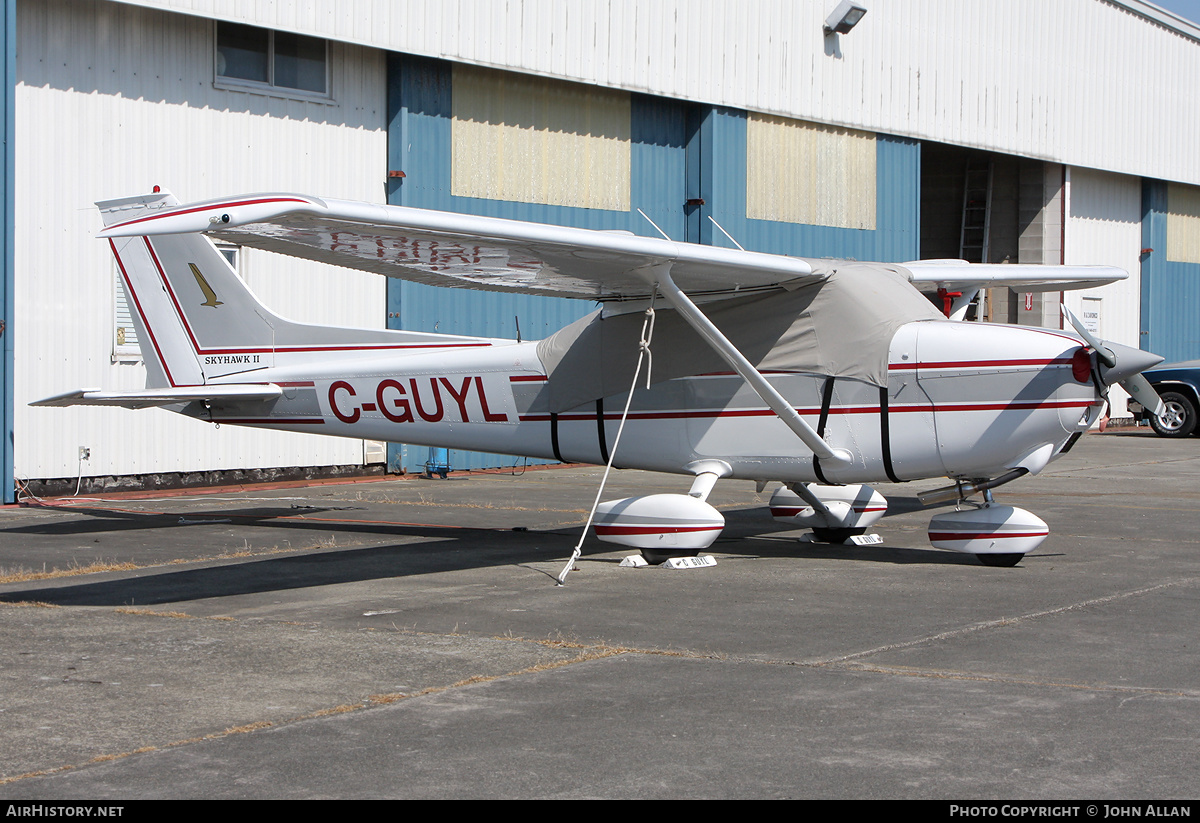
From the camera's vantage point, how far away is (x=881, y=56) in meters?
23.4

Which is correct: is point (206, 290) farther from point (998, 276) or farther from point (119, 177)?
point (998, 276)

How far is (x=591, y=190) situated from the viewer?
1933 cm

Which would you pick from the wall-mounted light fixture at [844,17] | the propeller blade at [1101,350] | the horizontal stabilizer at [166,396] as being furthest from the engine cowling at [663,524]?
the wall-mounted light fixture at [844,17]

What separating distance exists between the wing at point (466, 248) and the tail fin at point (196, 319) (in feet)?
7.70

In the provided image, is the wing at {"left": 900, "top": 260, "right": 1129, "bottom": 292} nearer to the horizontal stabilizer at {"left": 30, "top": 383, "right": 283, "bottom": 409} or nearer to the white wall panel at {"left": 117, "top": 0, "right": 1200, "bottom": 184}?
the horizontal stabilizer at {"left": 30, "top": 383, "right": 283, "bottom": 409}

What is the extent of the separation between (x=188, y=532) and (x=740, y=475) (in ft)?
16.4

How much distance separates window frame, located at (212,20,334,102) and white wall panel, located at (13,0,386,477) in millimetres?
83

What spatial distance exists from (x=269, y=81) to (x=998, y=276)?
33.2 feet

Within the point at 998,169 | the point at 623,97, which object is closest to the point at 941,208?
the point at 998,169

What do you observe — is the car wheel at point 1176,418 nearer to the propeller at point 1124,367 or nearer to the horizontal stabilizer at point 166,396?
the propeller at point 1124,367

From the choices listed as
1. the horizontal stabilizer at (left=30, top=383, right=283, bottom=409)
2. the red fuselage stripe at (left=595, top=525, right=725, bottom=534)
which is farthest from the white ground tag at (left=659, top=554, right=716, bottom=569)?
the horizontal stabilizer at (left=30, top=383, right=283, bottom=409)

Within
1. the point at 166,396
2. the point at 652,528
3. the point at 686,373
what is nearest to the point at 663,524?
the point at 652,528

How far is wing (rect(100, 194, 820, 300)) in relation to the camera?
6129 mm
